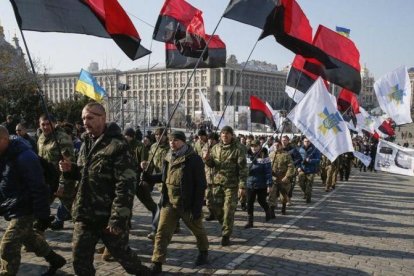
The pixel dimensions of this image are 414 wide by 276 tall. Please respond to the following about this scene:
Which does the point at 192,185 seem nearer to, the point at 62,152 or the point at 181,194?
the point at 181,194

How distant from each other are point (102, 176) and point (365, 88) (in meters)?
154

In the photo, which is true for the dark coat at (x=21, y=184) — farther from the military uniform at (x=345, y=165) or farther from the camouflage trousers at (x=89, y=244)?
the military uniform at (x=345, y=165)

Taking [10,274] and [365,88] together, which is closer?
[10,274]

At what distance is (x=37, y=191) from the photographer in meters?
4.25

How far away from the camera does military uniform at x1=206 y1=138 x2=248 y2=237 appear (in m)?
7.16

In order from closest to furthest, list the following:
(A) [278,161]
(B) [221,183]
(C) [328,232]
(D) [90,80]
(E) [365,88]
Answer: (B) [221,183] < (C) [328,232] < (A) [278,161] < (D) [90,80] < (E) [365,88]

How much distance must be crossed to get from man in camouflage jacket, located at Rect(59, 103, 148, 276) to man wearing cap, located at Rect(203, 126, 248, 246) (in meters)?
3.09

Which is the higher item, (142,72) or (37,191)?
(142,72)

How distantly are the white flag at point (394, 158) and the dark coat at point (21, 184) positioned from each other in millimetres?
15411

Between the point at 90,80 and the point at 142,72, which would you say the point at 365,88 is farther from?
the point at 90,80

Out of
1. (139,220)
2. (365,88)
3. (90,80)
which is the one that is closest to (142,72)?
(365,88)

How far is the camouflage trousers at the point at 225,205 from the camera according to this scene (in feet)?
22.6

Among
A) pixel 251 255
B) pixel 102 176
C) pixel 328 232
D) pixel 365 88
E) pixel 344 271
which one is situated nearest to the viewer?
pixel 102 176

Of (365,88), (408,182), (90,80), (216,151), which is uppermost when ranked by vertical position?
(365,88)
